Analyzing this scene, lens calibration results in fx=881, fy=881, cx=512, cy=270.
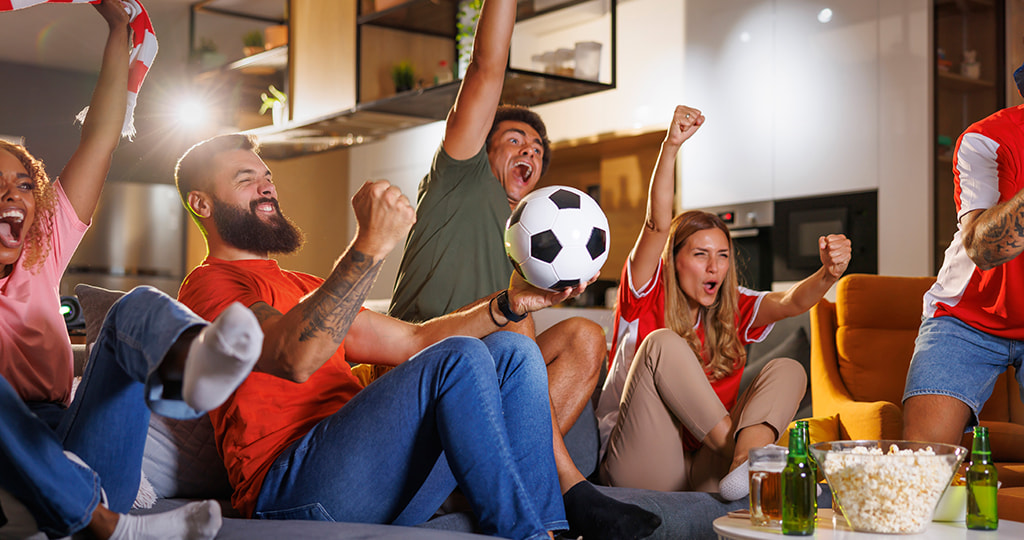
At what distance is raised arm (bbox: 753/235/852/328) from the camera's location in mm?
2332

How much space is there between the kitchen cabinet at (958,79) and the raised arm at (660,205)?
81.7 inches

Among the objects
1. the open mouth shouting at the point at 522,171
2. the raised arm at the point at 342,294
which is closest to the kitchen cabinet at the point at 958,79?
the open mouth shouting at the point at 522,171

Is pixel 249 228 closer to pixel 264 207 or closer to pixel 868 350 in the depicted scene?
pixel 264 207

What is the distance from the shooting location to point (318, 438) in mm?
1537

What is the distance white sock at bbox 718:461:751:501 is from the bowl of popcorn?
0.41 meters

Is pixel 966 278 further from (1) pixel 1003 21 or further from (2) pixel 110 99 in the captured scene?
(1) pixel 1003 21

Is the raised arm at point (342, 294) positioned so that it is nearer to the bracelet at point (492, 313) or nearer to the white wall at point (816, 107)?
the bracelet at point (492, 313)

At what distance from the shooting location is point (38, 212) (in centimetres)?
172

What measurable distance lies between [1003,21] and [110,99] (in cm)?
395

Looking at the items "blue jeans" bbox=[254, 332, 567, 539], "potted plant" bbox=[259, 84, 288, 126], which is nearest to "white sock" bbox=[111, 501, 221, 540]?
"blue jeans" bbox=[254, 332, 567, 539]

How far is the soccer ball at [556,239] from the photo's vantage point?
175 centimetres

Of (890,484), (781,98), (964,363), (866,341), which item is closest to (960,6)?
(781,98)

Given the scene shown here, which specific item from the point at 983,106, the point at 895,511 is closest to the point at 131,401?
the point at 895,511

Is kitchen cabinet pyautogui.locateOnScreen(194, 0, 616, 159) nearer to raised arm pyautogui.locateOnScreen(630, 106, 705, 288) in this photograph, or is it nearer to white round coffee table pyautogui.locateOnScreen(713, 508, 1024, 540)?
raised arm pyautogui.locateOnScreen(630, 106, 705, 288)
